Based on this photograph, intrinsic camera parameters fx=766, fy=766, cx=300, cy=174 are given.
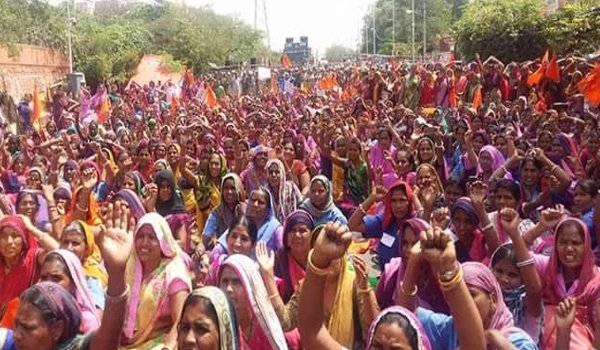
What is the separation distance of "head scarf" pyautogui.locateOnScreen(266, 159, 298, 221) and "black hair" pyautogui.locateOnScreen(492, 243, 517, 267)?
2634mm

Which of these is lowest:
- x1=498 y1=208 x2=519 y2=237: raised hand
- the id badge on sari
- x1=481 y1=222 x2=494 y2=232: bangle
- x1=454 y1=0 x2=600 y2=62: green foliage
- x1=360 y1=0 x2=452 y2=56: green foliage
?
the id badge on sari

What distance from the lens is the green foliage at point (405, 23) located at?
64375 mm

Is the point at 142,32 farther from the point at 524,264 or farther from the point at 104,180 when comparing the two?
the point at 524,264

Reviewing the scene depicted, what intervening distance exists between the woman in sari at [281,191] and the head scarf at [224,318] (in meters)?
3.48

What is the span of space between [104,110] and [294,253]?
37.8ft

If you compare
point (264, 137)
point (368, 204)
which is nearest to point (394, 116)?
point (264, 137)

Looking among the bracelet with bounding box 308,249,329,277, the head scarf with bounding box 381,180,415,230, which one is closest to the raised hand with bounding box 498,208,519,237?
the head scarf with bounding box 381,180,415,230

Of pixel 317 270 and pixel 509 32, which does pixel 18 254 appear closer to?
pixel 317 270

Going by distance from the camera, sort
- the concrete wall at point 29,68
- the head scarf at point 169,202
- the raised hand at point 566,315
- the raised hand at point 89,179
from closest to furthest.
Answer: the raised hand at point 566,315, the raised hand at point 89,179, the head scarf at point 169,202, the concrete wall at point 29,68

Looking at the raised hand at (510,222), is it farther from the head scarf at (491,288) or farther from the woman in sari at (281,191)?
the woman in sari at (281,191)

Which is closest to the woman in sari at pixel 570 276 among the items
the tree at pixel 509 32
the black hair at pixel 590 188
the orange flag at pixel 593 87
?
the black hair at pixel 590 188

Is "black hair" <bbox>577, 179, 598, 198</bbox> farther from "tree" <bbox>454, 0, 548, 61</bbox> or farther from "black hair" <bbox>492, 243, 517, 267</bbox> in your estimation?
"tree" <bbox>454, 0, 548, 61</bbox>

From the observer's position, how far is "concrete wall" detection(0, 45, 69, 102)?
20812 millimetres

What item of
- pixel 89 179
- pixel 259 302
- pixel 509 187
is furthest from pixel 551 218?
pixel 89 179
